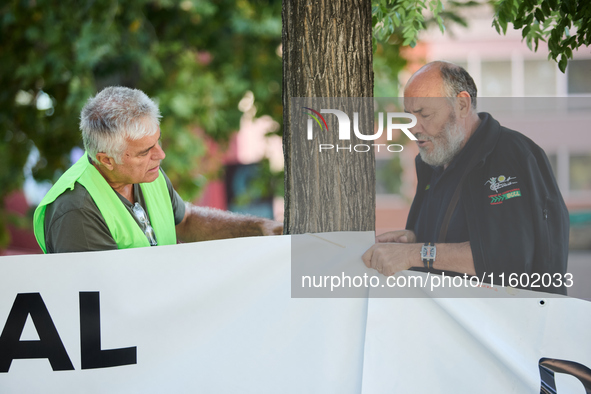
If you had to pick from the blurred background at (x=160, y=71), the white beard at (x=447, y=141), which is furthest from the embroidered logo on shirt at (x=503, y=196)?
the blurred background at (x=160, y=71)

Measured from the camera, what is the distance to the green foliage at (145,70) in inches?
293

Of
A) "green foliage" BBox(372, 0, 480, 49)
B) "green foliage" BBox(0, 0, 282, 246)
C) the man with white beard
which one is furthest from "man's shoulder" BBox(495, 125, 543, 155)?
"green foliage" BBox(0, 0, 282, 246)

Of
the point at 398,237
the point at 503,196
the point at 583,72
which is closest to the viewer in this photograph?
the point at 503,196

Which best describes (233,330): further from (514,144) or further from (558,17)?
(558,17)

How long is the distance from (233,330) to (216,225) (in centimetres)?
95

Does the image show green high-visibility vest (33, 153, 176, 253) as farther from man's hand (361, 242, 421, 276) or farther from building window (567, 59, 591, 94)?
building window (567, 59, 591, 94)

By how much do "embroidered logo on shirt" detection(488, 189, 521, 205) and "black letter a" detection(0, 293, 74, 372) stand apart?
6.31ft

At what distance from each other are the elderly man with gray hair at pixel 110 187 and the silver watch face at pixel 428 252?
130 centimetres

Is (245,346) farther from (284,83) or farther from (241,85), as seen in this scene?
(241,85)

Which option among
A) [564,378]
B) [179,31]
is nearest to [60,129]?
[179,31]

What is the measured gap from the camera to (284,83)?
2779 millimetres

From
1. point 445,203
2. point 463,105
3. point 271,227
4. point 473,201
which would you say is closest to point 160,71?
point 271,227

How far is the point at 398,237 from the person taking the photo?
8.67ft

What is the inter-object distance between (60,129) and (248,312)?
6.73 m
